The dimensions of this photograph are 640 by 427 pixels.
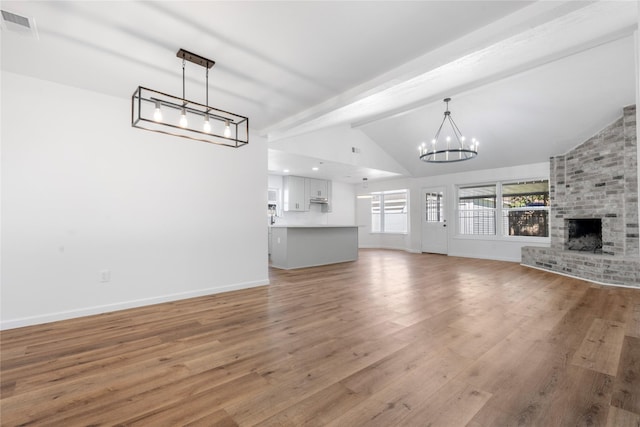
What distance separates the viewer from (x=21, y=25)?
7.01 ft

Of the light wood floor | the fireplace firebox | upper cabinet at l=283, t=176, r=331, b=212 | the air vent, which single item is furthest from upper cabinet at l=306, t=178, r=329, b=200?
the air vent

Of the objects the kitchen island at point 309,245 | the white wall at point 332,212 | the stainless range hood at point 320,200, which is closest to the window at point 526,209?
the kitchen island at point 309,245

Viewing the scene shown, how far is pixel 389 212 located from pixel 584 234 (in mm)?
5102

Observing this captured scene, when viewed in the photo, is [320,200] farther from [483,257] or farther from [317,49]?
[317,49]

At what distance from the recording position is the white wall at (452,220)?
23.4 ft

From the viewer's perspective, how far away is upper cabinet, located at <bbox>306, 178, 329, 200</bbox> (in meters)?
9.04

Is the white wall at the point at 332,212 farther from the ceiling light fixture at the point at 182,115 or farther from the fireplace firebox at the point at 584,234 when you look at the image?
the fireplace firebox at the point at 584,234

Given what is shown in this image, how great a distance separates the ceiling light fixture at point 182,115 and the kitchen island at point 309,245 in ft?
8.13

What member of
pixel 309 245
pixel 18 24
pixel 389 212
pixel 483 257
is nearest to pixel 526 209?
pixel 483 257

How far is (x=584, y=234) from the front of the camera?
6.05 m

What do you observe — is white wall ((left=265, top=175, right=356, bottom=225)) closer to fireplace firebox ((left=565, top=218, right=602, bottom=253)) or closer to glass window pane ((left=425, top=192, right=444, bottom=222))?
glass window pane ((left=425, top=192, right=444, bottom=222))

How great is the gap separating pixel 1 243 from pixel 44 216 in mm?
398

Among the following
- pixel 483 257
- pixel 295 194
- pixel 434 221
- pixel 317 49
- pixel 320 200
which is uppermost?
pixel 317 49

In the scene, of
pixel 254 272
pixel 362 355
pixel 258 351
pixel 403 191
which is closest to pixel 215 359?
pixel 258 351
